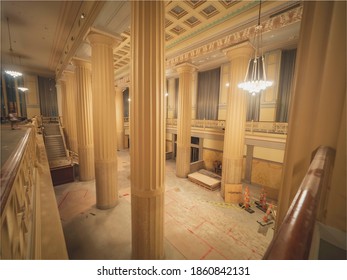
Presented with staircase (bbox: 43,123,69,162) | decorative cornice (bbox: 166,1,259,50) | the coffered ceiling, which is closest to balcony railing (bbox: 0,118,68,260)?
the coffered ceiling

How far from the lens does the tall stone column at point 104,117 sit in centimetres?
541

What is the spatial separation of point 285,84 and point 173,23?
6.70 m

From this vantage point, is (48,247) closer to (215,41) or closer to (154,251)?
(154,251)

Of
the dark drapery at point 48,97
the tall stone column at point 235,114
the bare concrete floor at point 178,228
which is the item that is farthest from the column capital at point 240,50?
the dark drapery at point 48,97

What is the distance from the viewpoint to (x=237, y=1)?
5.05m

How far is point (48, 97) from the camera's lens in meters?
15.6

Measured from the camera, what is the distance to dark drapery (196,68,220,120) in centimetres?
1184

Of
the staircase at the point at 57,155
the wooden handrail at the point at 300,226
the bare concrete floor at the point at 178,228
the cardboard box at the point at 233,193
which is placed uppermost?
the wooden handrail at the point at 300,226

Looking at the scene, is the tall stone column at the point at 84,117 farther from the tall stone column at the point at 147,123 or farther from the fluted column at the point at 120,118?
the fluted column at the point at 120,118

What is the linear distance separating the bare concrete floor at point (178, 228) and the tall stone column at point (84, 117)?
1.19 meters

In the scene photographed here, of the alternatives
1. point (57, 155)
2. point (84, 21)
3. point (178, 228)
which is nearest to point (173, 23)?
point (84, 21)

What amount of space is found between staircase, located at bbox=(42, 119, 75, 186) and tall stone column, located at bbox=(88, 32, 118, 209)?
3580 mm

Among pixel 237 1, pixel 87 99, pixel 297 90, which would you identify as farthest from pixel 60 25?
pixel 297 90

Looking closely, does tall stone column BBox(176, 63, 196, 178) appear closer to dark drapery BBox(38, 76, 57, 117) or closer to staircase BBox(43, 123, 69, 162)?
staircase BBox(43, 123, 69, 162)
